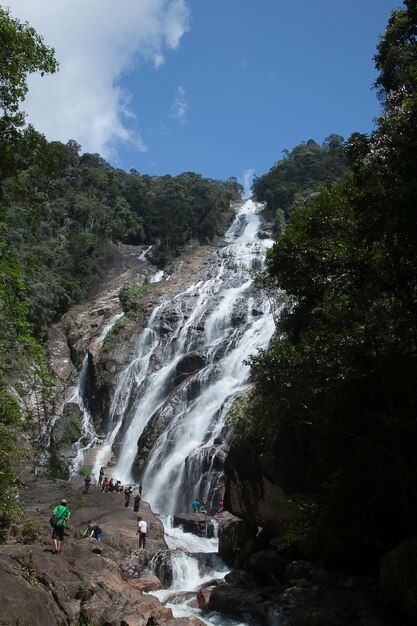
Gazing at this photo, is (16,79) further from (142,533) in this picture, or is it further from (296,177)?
(296,177)

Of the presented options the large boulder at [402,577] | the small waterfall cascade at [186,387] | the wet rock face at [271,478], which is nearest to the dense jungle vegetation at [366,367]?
the large boulder at [402,577]

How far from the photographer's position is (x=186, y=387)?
3011 cm

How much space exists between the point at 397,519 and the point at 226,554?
7088 millimetres

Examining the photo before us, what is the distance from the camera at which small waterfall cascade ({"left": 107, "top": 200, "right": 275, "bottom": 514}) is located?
79.3 ft

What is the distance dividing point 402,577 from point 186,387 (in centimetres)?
2147

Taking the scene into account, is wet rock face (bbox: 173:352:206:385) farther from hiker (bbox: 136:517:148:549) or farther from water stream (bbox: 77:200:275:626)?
hiker (bbox: 136:517:148:549)

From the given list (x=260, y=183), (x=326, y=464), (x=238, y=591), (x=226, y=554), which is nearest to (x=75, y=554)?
(x=238, y=591)

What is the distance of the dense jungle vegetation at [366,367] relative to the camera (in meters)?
9.05

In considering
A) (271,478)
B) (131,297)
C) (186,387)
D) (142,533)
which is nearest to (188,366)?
(186,387)

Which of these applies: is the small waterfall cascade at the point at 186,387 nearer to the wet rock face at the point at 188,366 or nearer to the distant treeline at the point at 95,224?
the wet rock face at the point at 188,366

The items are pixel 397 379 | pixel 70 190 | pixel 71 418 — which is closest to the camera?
pixel 397 379

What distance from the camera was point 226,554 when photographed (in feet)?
54.4

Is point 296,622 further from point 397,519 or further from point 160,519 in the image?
point 160,519

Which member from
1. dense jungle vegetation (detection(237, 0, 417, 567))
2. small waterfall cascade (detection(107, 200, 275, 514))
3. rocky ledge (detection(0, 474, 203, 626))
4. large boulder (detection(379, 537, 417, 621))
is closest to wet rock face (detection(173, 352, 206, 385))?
small waterfall cascade (detection(107, 200, 275, 514))
